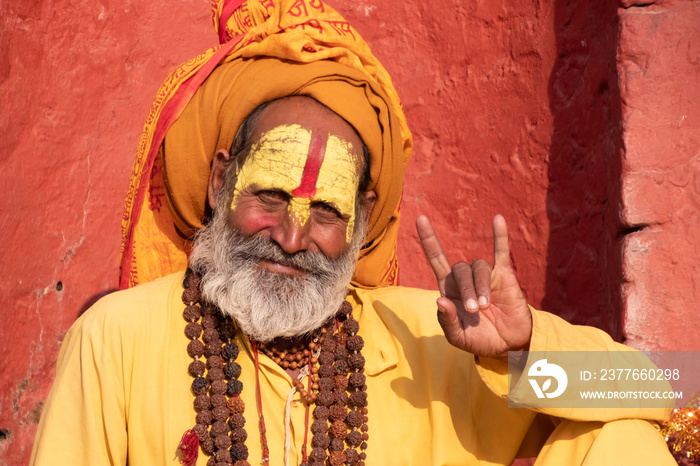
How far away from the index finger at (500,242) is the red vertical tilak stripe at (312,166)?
0.64 meters

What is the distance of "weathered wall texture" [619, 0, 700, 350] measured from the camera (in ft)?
10.8

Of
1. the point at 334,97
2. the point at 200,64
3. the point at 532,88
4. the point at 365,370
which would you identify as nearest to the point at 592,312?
the point at 532,88

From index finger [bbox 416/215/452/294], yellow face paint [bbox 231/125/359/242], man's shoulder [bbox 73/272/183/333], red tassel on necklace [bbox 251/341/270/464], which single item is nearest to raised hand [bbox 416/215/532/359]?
index finger [bbox 416/215/452/294]

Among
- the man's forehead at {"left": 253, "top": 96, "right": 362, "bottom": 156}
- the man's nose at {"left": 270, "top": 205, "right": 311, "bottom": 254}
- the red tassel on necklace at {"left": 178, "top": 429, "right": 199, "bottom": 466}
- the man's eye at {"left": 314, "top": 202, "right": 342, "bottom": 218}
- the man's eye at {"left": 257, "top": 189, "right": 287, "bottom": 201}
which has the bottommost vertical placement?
the red tassel on necklace at {"left": 178, "top": 429, "right": 199, "bottom": 466}

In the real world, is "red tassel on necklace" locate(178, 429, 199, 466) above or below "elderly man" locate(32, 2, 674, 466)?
below

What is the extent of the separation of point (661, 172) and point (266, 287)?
170cm

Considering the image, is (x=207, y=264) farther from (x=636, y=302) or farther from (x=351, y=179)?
(x=636, y=302)

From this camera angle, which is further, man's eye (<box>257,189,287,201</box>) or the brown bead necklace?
man's eye (<box>257,189,287,201</box>)

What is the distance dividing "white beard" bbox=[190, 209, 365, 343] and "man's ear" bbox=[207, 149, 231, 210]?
15cm

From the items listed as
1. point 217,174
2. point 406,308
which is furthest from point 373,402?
point 217,174

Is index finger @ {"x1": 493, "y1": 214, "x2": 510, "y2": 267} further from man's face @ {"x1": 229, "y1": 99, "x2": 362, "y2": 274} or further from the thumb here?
man's face @ {"x1": 229, "y1": 99, "x2": 362, "y2": 274}

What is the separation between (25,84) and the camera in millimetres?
3881

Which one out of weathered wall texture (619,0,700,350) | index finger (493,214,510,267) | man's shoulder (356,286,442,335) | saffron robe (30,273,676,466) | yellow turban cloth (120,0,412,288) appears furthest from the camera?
weathered wall texture (619,0,700,350)

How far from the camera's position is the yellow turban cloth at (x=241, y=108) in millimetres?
2787
